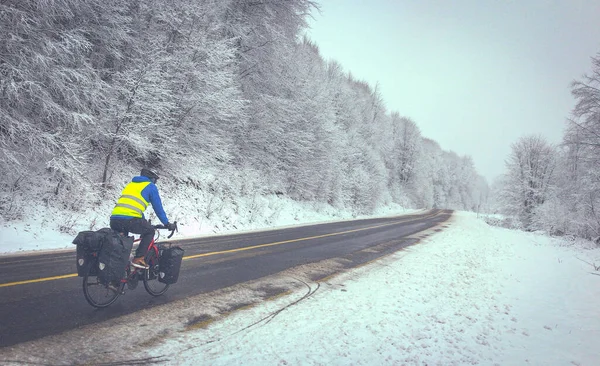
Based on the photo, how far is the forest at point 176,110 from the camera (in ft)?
27.4

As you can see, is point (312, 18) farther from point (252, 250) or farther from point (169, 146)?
point (252, 250)

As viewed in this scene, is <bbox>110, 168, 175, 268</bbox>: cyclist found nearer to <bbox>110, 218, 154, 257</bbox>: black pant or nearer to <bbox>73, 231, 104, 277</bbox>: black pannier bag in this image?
<bbox>110, 218, 154, 257</bbox>: black pant

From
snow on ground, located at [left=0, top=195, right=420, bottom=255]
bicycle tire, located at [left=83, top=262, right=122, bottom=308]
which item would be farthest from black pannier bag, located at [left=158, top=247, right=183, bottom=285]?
snow on ground, located at [left=0, top=195, right=420, bottom=255]

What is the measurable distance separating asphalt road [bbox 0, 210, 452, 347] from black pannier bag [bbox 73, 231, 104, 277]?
1.91ft

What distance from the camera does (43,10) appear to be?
319 inches

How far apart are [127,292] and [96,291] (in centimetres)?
85

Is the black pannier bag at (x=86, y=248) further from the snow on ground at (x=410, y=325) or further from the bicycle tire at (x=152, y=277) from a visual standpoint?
the snow on ground at (x=410, y=325)

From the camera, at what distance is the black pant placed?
4.25 meters

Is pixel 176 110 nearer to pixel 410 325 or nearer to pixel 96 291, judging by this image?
pixel 96 291

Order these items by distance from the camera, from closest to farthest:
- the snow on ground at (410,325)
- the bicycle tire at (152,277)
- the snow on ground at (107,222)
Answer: the snow on ground at (410,325) → the bicycle tire at (152,277) → the snow on ground at (107,222)

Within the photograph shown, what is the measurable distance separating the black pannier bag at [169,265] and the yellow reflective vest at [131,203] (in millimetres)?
848

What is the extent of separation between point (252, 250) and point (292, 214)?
11.4 m

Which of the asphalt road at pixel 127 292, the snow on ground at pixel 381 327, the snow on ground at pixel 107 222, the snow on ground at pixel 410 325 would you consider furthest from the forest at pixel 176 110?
the snow on ground at pixel 410 325

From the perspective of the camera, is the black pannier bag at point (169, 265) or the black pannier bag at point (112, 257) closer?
the black pannier bag at point (112, 257)
